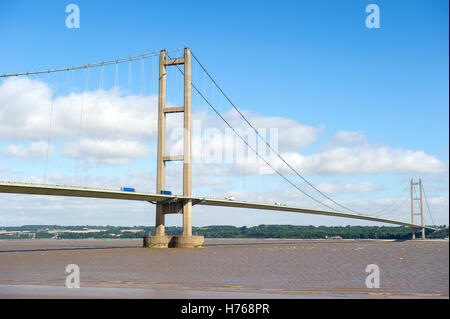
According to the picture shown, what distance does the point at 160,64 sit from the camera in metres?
67.4

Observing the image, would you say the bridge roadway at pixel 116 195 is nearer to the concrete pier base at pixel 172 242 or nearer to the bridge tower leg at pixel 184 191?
the bridge tower leg at pixel 184 191

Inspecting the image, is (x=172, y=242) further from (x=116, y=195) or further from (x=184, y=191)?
(x=116, y=195)

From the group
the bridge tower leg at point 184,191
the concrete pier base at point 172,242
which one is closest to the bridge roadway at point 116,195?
the bridge tower leg at point 184,191

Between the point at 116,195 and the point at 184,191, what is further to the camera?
the point at 184,191

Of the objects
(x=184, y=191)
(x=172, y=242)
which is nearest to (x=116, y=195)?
(x=184, y=191)

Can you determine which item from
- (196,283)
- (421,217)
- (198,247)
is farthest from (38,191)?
(421,217)

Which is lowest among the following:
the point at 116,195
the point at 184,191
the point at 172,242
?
the point at 172,242

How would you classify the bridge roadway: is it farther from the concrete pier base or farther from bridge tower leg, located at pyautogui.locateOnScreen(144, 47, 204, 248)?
the concrete pier base

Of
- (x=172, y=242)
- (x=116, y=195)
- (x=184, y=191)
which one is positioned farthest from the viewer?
(x=172, y=242)

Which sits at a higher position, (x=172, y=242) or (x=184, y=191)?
(x=184, y=191)

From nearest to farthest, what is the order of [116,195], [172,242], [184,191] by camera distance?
[116,195], [184,191], [172,242]

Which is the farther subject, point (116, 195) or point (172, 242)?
point (172, 242)

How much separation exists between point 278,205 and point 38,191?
124ft
